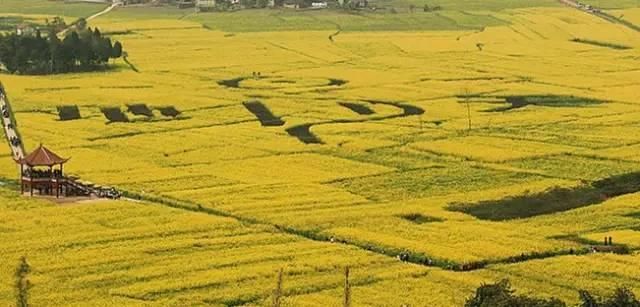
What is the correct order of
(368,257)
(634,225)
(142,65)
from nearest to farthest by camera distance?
1. (368,257)
2. (634,225)
3. (142,65)

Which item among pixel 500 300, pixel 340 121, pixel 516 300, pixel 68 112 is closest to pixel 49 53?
pixel 68 112

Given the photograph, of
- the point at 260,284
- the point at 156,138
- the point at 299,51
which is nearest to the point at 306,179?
the point at 156,138

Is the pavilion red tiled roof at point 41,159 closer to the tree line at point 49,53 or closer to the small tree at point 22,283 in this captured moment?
the small tree at point 22,283

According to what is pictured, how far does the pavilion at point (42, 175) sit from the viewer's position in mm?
49156

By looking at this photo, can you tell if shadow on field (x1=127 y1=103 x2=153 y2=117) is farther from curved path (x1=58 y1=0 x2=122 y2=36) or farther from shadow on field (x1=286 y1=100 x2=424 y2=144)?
curved path (x1=58 y1=0 x2=122 y2=36)

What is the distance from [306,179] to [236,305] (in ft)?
57.4

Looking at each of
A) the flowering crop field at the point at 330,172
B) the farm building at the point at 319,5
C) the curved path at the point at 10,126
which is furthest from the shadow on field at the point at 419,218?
the farm building at the point at 319,5

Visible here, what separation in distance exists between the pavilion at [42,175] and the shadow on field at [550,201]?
1429 cm

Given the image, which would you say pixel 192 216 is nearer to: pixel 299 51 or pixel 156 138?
pixel 156 138

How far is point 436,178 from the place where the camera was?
52125 mm

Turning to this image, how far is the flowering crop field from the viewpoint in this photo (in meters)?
37.6

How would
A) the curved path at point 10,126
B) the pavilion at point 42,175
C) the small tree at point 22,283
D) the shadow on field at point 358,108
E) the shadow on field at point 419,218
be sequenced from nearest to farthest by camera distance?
the small tree at point 22,283, the shadow on field at point 419,218, the pavilion at point 42,175, the curved path at point 10,126, the shadow on field at point 358,108

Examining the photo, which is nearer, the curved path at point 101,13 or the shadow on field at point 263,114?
the shadow on field at point 263,114

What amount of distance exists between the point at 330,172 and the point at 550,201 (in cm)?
941
